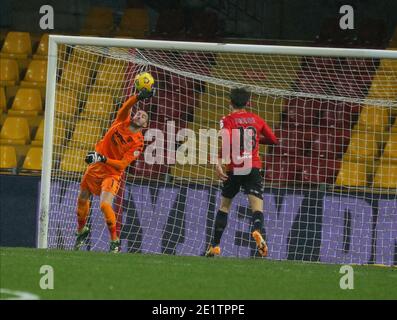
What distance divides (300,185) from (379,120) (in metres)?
1.64

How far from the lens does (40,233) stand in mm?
13836

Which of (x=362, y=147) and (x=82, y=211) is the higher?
(x=362, y=147)

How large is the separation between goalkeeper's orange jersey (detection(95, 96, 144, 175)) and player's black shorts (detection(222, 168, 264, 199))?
1.15 meters

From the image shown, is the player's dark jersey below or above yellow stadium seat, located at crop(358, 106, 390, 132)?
below

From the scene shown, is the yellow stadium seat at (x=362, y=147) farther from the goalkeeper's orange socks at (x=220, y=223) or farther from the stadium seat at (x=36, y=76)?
the stadium seat at (x=36, y=76)

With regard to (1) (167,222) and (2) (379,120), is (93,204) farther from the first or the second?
(2) (379,120)

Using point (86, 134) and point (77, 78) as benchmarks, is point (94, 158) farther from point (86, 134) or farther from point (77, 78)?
point (77, 78)

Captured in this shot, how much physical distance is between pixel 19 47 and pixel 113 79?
331 centimetres

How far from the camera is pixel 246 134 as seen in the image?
44.1 feet

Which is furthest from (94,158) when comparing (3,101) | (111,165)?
(3,101)

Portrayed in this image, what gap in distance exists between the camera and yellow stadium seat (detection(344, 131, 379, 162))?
1577cm

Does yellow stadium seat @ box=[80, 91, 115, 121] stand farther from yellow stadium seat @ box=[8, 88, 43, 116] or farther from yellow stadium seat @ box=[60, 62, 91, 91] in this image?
yellow stadium seat @ box=[8, 88, 43, 116]

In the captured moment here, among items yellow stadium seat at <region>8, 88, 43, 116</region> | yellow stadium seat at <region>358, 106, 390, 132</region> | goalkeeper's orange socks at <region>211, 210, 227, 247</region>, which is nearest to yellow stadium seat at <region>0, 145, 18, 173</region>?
yellow stadium seat at <region>8, 88, 43, 116</region>
